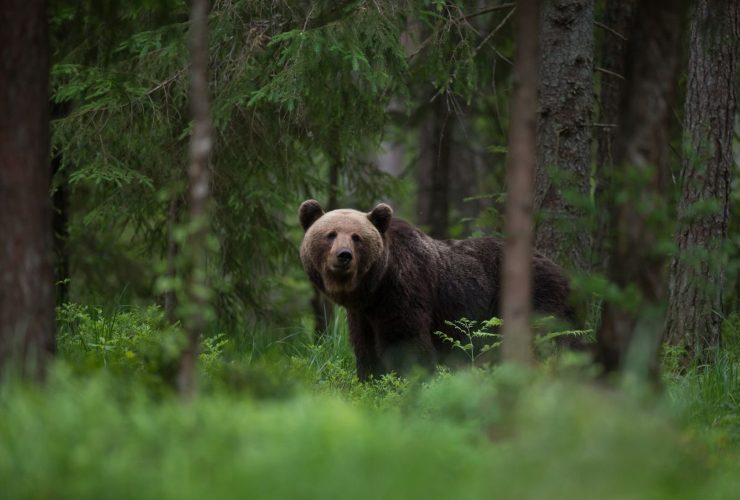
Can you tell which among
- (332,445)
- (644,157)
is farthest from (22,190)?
(644,157)

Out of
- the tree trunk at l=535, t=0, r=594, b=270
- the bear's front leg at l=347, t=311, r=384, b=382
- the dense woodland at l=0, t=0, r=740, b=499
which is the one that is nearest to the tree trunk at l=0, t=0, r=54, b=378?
the dense woodland at l=0, t=0, r=740, b=499

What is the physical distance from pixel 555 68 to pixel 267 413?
236 inches

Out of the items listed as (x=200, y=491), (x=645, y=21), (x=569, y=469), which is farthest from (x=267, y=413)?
(x=645, y=21)

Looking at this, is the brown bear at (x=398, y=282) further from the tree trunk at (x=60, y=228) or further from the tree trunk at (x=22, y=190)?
the tree trunk at (x=60, y=228)

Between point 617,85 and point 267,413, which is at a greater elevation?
point 617,85

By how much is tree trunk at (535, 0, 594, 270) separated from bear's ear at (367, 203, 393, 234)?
1603 millimetres

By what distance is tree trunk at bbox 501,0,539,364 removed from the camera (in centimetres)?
484

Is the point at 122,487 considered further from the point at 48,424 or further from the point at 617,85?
the point at 617,85

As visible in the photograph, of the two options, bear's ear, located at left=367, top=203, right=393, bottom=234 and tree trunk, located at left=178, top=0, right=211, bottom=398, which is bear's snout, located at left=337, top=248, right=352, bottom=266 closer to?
bear's ear, located at left=367, top=203, right=393, bottom=234

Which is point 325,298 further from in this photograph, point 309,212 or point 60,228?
point 60,228

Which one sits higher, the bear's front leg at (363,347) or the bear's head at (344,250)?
the bear's head at (344,250)

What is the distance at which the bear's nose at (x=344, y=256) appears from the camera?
26.4 ft

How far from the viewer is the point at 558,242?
374 inches

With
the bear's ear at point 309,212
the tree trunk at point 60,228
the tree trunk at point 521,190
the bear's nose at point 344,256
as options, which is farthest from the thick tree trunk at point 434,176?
the tree trunk at point 521,190
